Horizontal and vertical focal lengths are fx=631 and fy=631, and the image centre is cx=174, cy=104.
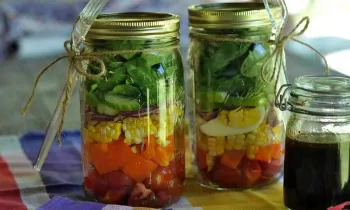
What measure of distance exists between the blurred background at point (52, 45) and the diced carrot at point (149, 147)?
39 cm

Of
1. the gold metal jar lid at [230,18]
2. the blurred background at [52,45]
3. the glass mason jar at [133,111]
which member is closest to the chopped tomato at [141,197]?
the glass mason jar at [133,111]

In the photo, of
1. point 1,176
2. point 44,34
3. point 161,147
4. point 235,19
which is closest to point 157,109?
point 161,147

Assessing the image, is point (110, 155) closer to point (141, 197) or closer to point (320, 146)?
point (141, 197)

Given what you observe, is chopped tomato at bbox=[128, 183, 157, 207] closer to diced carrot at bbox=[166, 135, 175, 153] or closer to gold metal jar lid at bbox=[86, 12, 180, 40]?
diced carrot at bbox=[166, 135, 175, 153]

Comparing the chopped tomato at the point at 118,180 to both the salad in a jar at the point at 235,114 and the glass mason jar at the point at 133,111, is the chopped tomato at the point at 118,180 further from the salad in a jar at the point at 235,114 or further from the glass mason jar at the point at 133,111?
the salad in a jar at the point at 235,114

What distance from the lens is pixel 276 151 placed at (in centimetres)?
80

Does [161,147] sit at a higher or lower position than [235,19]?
lower

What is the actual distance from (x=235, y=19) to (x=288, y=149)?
0.17m

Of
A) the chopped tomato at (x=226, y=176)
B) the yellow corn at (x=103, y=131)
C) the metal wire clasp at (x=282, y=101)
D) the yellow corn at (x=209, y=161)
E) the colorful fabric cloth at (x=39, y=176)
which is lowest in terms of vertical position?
the colorful fabric cloth at (x=39, y=176)

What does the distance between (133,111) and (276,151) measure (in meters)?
0.21

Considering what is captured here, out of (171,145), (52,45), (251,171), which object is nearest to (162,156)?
(171,145)

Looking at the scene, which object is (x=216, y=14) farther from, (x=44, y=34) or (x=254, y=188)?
(x=44, y=34)

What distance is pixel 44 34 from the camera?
165 cm

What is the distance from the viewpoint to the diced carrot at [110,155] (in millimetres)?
706
